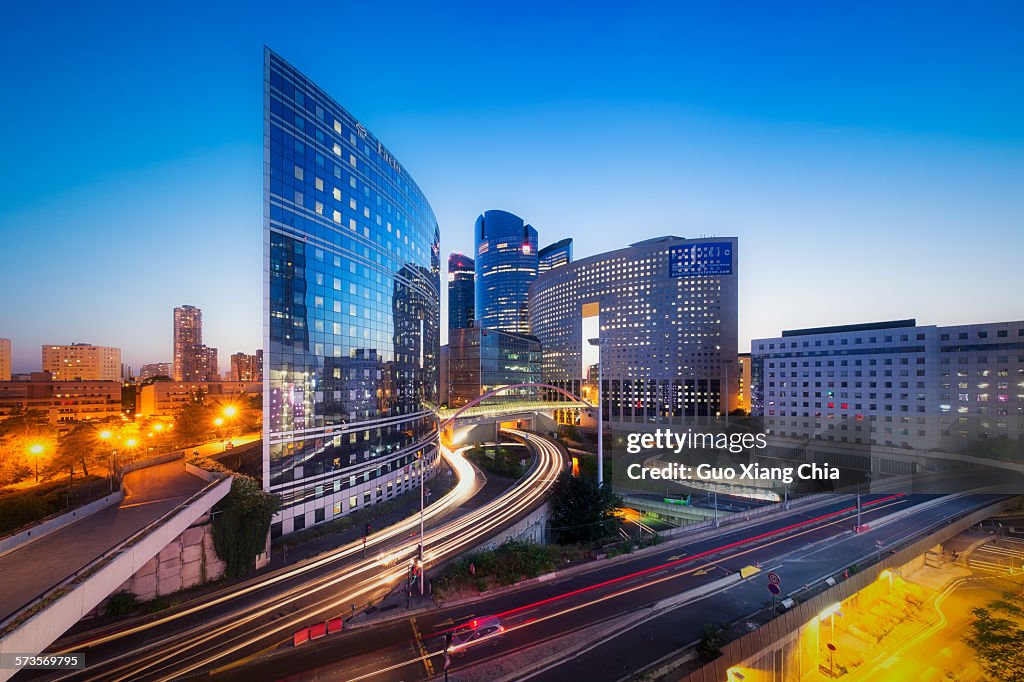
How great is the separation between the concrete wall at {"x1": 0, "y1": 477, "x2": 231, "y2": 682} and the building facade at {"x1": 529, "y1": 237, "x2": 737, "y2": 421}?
9963 centimetres

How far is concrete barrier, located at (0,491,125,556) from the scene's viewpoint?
17439 mm

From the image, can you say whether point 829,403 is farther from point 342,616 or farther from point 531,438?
point 342,616

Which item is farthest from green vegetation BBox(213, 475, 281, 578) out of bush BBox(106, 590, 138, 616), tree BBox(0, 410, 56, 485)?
tree BBox(0, 410, 56, 485)

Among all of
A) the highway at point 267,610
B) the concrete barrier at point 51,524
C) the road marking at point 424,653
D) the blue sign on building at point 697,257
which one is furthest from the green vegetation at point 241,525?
the blue sign on building at point 697,257

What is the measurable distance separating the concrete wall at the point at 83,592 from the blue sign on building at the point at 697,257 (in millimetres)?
124924

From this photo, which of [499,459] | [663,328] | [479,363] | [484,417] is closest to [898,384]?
[663,328]

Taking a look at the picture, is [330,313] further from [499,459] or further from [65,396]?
[65,396]

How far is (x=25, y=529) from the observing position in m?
18.5

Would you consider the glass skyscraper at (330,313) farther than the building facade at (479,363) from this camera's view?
No

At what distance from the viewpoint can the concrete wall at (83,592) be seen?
1184 centimetres

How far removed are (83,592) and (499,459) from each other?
48139mm

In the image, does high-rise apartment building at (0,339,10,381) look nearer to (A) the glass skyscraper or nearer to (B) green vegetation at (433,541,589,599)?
(A) the glass skyscraper

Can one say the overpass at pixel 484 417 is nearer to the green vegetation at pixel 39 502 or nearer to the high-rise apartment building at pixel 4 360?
the green vegetation at pixel 39 502

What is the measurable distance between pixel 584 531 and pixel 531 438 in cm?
5027
